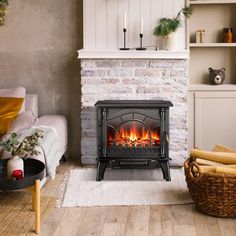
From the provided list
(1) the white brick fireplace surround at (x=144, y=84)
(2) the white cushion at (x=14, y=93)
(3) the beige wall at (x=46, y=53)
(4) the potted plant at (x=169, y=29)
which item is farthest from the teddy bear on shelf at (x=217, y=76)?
(2) the white cushion at (x=14, y=93)

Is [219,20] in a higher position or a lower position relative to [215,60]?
higher

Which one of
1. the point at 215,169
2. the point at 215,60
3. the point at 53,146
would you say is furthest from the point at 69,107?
the point at 215,169

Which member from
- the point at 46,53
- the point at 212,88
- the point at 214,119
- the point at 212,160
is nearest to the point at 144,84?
the point at 212,88

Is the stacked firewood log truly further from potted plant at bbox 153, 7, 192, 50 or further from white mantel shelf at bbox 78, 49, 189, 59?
A: potted plant at bbox 153, 7, 192, 50

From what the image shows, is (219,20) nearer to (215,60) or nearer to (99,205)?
(215,60)

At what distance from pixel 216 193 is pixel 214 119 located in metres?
1.81

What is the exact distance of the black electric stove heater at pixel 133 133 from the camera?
16.8ft

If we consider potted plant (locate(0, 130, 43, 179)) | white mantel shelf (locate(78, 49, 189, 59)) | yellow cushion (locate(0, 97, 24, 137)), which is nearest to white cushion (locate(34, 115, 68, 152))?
yellow cushion (locate(0, 97, 24, 137))

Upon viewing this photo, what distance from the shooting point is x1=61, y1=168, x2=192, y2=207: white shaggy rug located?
176 inches

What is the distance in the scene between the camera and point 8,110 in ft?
17.2

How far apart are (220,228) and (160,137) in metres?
1.41

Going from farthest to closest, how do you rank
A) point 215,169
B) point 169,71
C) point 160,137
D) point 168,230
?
point 169,71 → point 160,137 → point 215,169 → point 168,230

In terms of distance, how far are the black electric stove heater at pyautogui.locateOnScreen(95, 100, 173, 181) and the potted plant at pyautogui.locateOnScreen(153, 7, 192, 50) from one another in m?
0.63

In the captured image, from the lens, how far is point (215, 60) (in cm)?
597
